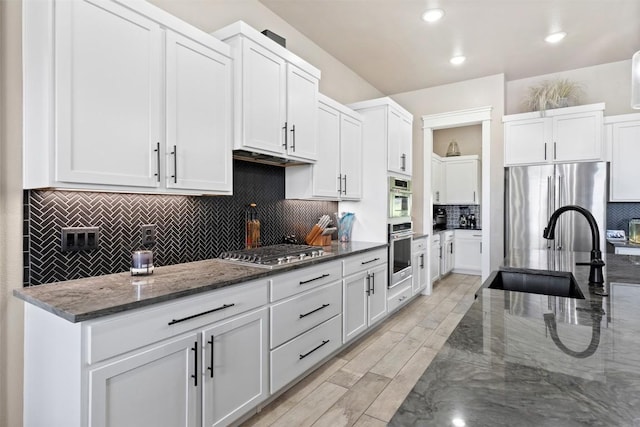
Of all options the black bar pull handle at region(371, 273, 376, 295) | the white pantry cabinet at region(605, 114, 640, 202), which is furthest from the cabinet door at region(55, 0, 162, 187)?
the white pantry cabinet at region(605, 114, 640, 202)

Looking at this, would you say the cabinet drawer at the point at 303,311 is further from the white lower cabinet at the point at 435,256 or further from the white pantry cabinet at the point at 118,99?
the white lower cabinet at the point at 435,256

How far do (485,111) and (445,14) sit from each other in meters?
1.90

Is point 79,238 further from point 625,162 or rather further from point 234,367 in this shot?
point 625,162

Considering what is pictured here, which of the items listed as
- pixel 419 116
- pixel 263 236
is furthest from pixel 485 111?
pixel 263 236

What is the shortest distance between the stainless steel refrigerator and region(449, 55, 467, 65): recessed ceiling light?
5.00 ft

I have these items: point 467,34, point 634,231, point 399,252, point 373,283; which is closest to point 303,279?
point 373,283

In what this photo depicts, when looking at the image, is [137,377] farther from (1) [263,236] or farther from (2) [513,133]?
(2) [513,133]

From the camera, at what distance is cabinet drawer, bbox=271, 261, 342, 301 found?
6.95 ft

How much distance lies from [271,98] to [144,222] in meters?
1.23

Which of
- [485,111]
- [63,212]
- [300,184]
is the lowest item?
[63,212]

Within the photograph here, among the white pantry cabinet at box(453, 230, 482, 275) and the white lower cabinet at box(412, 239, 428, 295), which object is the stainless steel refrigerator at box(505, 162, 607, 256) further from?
the white pantry cabinet at box(453, 230, 482, 275)

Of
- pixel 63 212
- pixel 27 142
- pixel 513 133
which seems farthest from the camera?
pixel 513 133

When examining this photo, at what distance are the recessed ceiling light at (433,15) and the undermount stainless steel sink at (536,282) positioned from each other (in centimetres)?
252

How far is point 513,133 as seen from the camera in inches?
175
